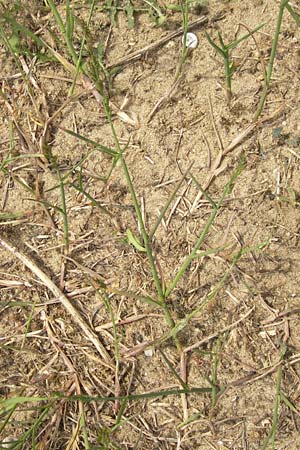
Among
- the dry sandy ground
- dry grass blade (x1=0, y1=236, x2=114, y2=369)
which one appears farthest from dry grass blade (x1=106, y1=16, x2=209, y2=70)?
dry grass blade (x1=0, y1=236, x2=114, y2=369)

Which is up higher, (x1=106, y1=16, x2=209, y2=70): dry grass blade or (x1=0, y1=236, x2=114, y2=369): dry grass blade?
(x1=106, y1=16, x2=209, y2=70): dry grass blade

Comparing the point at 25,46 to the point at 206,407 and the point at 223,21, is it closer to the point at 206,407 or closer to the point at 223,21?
the point at 223,21

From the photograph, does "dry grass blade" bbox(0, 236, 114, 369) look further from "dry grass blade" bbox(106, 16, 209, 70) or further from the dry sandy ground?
"dry grass blade" bbox(106, 16, 209, 70)

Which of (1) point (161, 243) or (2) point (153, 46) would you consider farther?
(2) point (153, 46)

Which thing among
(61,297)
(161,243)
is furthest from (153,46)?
(61,297)

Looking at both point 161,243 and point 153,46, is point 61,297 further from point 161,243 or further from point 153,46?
point 153,46

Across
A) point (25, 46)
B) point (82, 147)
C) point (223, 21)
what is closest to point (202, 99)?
→ point (223, 21)

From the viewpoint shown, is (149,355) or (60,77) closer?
(149,355)

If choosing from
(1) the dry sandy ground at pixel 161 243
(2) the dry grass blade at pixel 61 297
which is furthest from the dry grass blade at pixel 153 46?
(2) the dry grass blade at pixel 61 297
